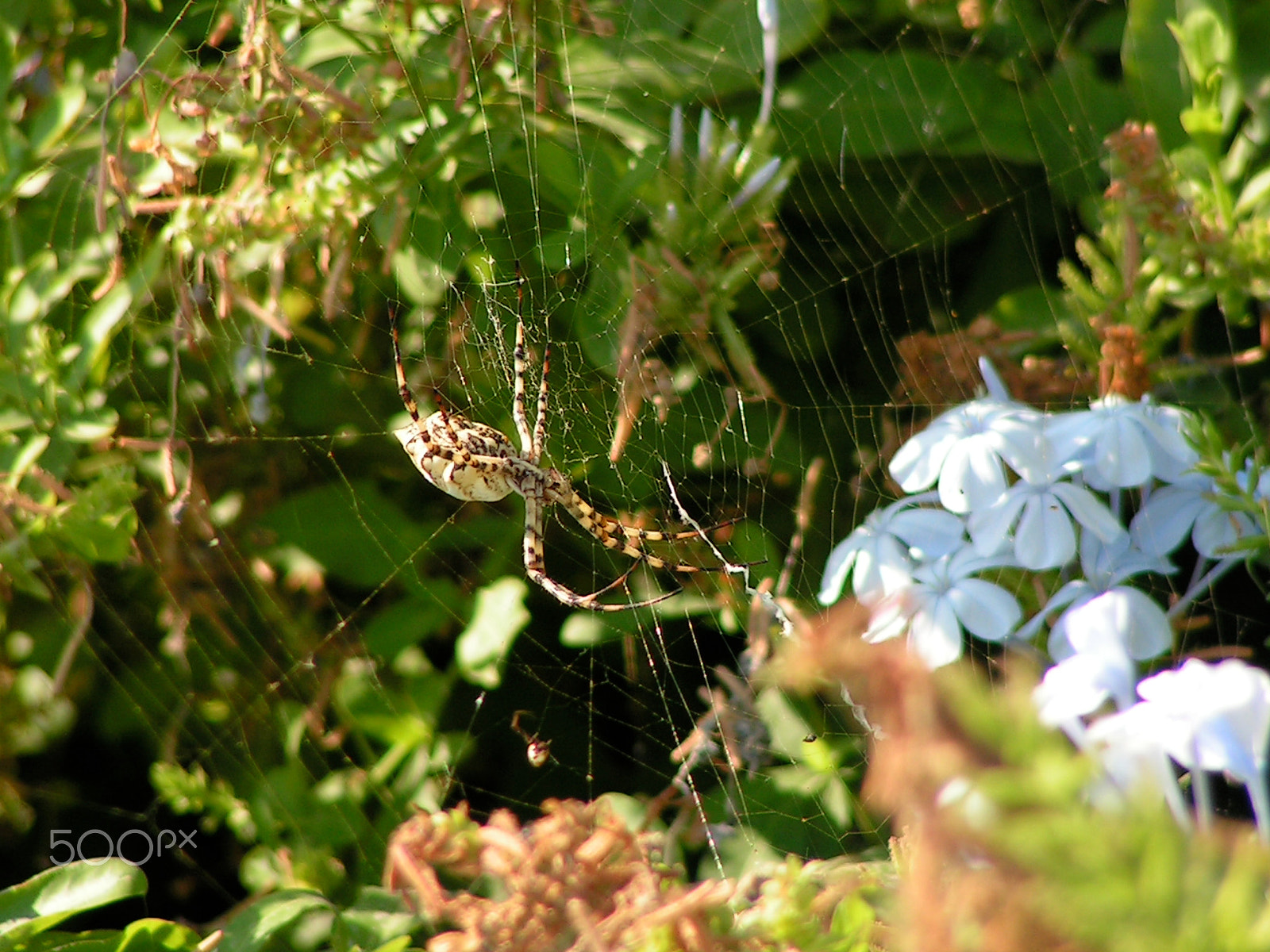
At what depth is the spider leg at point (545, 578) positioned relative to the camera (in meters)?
1.28

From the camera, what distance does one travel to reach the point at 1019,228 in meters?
1.33

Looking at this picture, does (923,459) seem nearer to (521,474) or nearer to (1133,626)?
(1133,626)

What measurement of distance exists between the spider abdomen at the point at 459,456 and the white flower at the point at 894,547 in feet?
1.86

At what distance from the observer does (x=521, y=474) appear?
145 cm

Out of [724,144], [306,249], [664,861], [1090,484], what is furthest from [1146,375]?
[306,249]

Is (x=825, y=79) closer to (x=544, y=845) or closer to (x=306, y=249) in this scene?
(x=306, y=249)

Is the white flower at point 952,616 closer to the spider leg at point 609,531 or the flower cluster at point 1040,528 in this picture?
the flower cluster at point 1040,528

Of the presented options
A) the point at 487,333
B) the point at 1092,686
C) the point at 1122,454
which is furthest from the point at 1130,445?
the point at 487,333

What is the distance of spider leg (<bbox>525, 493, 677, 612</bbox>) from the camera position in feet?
4.20

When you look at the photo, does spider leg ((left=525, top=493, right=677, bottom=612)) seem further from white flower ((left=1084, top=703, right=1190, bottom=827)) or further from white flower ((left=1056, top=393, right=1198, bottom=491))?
white flower ((left=1084, top=703, right=1190, bottom=827))

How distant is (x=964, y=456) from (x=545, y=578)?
65cm

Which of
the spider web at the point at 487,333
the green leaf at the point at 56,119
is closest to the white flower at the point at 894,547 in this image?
the spider web at the point at 487,333

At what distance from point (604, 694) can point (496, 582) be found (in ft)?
0.66

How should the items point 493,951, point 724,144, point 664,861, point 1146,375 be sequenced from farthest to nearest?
point 724,144 → point 1146,375 → point 664,861 → point 493,951
